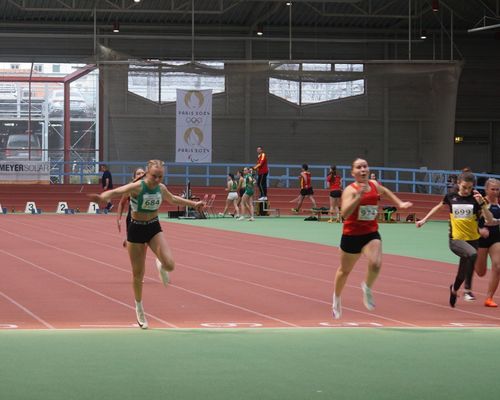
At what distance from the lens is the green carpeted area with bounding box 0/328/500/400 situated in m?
7.78

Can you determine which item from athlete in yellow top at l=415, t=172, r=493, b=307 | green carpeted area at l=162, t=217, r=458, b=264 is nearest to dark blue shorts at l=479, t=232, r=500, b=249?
athlete in yellow top at l=415, t=172, r=493, b=307

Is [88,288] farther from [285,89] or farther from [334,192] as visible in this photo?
[285,89]

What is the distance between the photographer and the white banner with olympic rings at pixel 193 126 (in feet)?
132

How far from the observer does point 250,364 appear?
900 cm

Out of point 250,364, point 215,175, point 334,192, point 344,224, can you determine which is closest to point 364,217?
point 344,224

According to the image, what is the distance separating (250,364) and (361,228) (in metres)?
3.17

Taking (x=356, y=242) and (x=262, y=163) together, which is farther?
(x=262, y=163)

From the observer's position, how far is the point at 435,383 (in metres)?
8.19

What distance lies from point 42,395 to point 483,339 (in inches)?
191

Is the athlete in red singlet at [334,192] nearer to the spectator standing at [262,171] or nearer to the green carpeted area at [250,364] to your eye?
the spectator standing at [262,171]

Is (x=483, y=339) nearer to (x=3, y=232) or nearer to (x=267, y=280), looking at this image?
(x=267, y=280)

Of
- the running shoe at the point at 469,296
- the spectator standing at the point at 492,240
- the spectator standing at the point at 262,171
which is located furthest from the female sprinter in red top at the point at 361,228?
the spectator standing at the point at 262,171

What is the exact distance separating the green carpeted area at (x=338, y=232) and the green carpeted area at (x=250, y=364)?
10.7 metres

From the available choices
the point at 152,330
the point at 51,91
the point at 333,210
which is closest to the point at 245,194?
the point at 333,210
